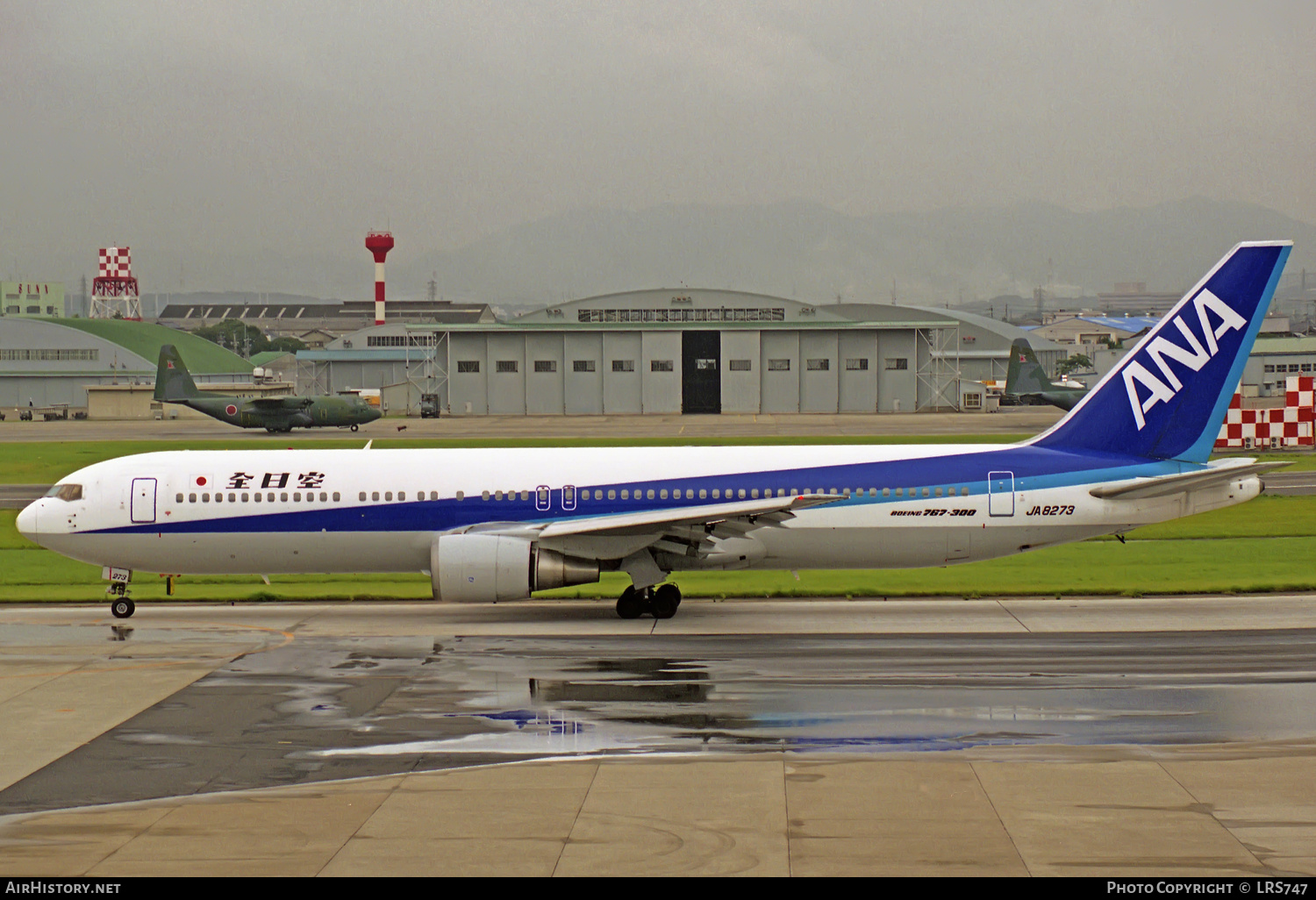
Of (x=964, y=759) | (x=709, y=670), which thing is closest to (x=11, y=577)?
(x=709, y=670)

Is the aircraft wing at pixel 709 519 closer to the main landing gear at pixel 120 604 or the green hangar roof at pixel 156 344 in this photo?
the main landing gear at pixel 120 604

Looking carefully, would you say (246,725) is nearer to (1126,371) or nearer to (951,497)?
(951,497)

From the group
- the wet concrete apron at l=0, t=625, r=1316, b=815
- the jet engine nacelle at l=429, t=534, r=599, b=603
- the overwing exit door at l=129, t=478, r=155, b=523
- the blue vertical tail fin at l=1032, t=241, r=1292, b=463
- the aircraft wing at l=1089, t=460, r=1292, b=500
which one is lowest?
the wet concrete apron at l=0, t=625, r=1316, b=815

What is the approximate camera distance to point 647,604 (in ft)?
91.3

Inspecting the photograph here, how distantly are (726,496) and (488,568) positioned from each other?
5586 millimetres

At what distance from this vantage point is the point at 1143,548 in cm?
3844

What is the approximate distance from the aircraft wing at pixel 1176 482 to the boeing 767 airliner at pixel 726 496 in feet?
0.17

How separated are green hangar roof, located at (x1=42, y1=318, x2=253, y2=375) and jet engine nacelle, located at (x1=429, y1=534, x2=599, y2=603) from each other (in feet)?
472

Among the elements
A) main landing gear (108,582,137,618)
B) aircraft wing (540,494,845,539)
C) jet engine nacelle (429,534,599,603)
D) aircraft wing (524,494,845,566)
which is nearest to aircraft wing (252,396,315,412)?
main landing gear (108,582,137,618)

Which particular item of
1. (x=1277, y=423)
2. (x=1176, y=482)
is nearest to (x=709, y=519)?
(x=1176, y=482)

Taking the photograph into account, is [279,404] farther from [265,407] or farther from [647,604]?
[647,604]

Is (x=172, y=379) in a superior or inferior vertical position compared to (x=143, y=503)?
superior

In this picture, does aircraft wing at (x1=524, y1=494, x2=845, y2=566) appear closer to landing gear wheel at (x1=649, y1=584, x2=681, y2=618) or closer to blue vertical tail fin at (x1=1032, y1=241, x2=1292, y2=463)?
landing gear wheel at (x1=649, y1=584, x2=681, y2=618)

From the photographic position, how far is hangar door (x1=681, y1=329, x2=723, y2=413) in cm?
11819
